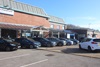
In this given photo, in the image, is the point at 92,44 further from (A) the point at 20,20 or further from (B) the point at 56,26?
(B) the point at 56,26

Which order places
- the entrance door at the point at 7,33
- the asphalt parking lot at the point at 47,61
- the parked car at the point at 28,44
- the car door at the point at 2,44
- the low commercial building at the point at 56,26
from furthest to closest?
the low commercial building at the point at 56,26 → the entrance door at the point at 7,33 → the parked car at the point at 28,44 → the car door at the point at 2,44 → the asphalt parking lot at the point at 47,61

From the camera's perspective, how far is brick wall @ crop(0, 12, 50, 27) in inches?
1265

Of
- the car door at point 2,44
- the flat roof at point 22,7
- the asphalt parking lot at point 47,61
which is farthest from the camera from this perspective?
the flat roof at point 22,7

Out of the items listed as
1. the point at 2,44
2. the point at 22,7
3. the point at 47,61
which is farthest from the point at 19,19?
the point at 47,61

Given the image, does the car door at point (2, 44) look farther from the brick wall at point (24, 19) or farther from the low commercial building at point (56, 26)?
the low commercial building at point (56, 26)

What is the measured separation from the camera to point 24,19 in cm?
3628

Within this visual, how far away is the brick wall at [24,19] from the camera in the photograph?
32125 millimetres

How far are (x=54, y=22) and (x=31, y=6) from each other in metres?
13.2

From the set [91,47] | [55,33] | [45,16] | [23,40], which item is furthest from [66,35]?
[91,47]

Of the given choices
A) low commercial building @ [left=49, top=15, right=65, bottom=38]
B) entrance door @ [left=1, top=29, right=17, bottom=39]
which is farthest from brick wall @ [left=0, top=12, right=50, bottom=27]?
low commercial building @ [left=49, top=15, right=65, bottom=38]

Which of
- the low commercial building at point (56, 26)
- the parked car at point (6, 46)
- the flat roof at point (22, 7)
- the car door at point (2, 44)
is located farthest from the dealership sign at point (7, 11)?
the low commercial building at point (56, 26)

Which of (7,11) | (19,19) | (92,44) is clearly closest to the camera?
(92,44)

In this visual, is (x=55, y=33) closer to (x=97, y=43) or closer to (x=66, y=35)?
(x=66, y=35)

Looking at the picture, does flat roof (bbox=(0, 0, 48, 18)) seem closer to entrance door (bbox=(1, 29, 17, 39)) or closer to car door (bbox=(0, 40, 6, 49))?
entrance door (bbox=(1, 29, 17, 39))
